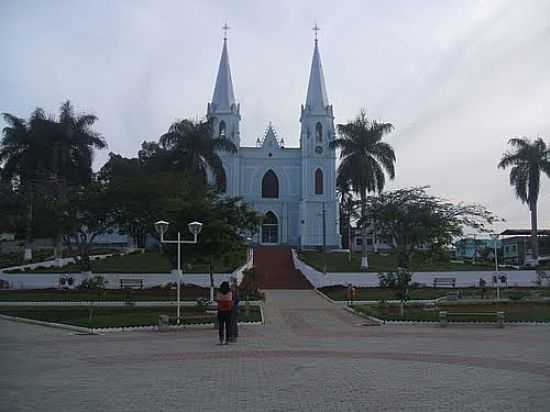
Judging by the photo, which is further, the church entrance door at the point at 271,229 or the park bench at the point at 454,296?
the church entrance door at the point at 271,229

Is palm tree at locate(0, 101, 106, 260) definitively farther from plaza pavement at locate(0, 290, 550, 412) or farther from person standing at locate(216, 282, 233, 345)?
person standing at locate(216, 282, 233, 345)

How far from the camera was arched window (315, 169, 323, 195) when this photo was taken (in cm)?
6512

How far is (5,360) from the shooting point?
1274 cm

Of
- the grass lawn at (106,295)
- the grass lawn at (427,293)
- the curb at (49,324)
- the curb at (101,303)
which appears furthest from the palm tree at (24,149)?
the curb at (49,324)

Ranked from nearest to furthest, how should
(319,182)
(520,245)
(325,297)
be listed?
(325,297) < (319,182) < (520,245)

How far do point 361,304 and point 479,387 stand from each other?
17361 mm

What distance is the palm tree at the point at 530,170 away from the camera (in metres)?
47.0

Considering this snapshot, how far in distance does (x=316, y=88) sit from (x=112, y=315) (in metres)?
49.2

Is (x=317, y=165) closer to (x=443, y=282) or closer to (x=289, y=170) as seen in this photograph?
(x=289, y=170)

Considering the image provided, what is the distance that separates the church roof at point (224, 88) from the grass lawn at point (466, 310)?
144ft

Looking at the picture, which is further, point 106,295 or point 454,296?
point 106,295

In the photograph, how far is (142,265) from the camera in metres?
43.0

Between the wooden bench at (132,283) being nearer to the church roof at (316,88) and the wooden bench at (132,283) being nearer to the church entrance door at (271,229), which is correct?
the church entrance door at (271,229)

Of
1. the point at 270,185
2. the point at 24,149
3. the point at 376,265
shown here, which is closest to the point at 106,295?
the point at 376,265
